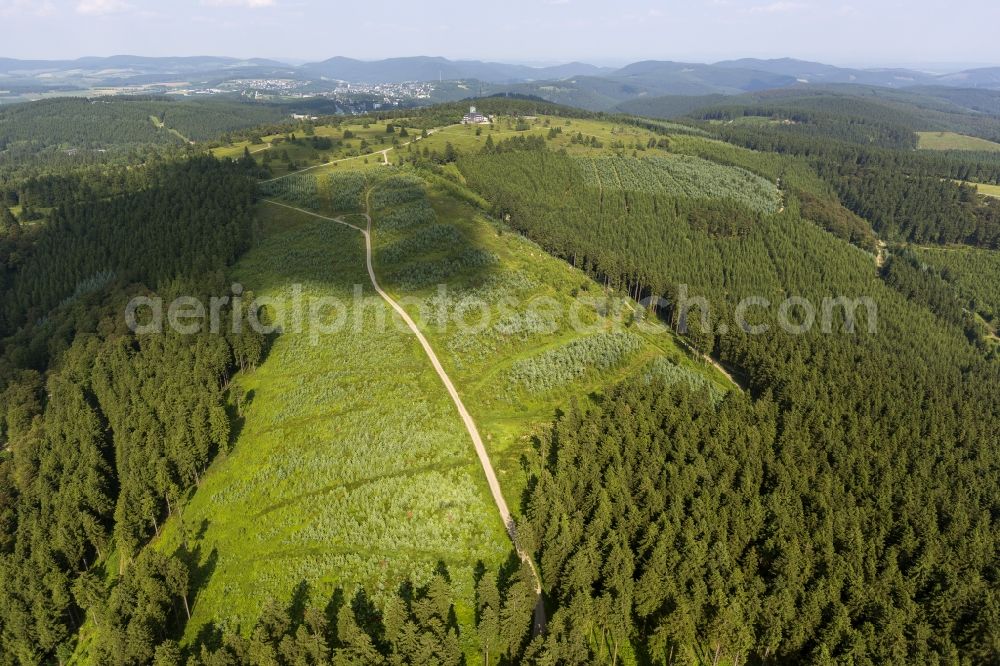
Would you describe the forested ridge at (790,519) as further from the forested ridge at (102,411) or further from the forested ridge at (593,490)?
the forested ridge at (102,411)

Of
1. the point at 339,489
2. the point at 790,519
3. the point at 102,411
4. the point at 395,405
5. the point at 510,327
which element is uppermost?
the point at 510,327

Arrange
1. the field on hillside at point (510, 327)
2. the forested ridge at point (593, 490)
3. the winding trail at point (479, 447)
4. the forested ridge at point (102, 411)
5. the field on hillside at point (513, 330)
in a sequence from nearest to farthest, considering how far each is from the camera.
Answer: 1. the forested ridge at point (593, 490)
2. the winding trail at point (479, 447)
3. the forested ridge at point (102, 411)
4. the field on hillside at point (513, 330)
5. the field on hillside at point (510, 327)

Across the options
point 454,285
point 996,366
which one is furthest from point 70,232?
point 996,366

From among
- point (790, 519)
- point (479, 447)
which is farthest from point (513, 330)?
point (790, 519)

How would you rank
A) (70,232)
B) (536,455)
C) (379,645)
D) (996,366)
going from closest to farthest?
(379,645), (536,455), (996,366), (70,232)

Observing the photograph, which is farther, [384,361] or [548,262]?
[548,262]

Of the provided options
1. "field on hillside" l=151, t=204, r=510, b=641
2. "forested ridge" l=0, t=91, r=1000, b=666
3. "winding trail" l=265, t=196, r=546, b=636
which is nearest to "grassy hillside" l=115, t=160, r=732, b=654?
"field on hillside" l=151, t=204, r=510, b=641

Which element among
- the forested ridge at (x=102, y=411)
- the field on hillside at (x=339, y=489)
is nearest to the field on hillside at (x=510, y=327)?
the field on hillside at (x=339, y=489)

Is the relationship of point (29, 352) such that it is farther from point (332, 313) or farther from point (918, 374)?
point (918, 374)

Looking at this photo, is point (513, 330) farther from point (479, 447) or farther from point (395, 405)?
point (479, 447)
